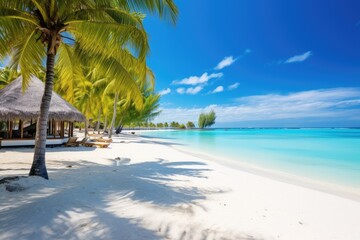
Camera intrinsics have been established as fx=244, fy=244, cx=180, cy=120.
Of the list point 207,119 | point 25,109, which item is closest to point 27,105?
point 25,109

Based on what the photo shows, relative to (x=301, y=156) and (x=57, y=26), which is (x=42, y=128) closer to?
(x=57, y=26)

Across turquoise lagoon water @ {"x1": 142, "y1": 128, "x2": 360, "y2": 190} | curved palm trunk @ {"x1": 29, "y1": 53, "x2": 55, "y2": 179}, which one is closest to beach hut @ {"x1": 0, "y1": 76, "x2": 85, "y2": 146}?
curved palm trunk @ {"x1": 29, "y1": 53, "x2": 55, "y2": 179}

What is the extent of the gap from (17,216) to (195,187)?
3211mm

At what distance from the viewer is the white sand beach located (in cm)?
289

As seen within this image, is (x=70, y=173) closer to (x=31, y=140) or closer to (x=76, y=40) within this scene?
(x=76, y=40)

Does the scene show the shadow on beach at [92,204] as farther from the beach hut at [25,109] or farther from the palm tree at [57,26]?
the beach hut at [25,109]

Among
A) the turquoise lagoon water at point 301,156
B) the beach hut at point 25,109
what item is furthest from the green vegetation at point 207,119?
the beach hut at point 25,109

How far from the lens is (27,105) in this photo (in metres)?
11.2

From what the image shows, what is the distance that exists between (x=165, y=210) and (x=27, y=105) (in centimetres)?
1030

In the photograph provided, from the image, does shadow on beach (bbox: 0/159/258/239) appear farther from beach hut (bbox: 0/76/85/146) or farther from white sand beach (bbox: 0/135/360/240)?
beach hut (bbox: 0/76/85/146)

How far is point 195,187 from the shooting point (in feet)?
17.1

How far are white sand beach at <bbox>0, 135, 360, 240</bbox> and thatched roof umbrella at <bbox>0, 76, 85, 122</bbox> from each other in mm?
5976

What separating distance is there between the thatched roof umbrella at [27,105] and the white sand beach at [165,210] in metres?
5.98

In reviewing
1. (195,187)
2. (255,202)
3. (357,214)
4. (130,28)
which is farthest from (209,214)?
(130,28)
